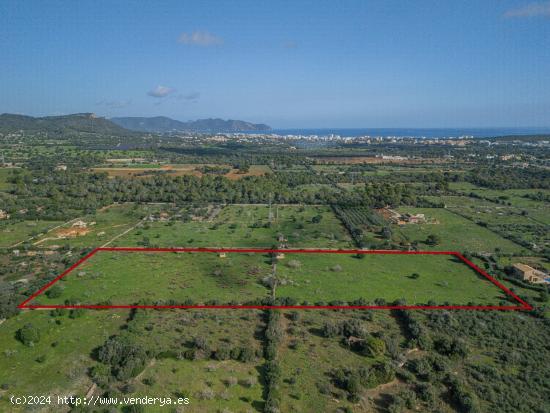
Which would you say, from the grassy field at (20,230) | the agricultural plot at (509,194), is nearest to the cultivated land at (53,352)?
the grassy field at (20,230)

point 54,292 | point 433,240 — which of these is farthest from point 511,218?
point 54,292

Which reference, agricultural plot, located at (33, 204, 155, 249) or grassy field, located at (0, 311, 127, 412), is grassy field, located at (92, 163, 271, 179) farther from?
grassy field, located at (0, 311, 127, 412)

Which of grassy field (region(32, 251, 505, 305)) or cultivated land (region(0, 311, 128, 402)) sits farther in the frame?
grassy field (region(32, 251, 505, 305))

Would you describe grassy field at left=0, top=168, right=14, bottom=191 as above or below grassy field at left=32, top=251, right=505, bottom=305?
above

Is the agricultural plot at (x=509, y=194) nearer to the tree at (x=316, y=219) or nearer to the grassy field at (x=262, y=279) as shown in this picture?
the tree at (x=316, y=219)

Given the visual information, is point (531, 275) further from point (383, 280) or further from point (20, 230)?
point (20, 230)

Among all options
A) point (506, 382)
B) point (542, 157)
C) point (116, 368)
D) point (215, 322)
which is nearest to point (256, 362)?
point (215, 322)

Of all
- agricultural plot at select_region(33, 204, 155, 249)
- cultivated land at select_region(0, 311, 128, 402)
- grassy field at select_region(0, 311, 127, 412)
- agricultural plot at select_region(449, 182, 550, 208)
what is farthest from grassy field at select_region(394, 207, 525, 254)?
A: agricultural plot at select_region(33, 204, 155, 249)
